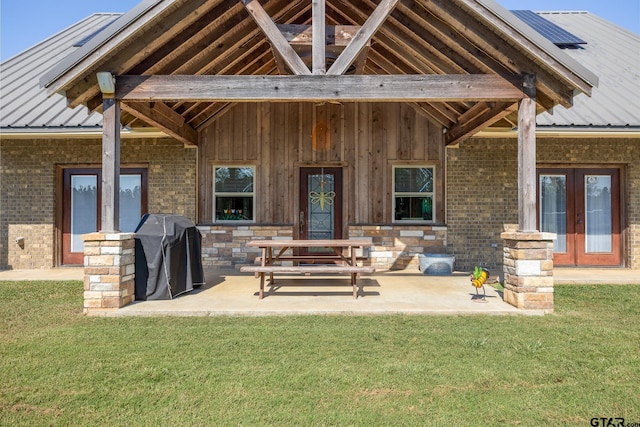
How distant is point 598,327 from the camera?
460 centimetres

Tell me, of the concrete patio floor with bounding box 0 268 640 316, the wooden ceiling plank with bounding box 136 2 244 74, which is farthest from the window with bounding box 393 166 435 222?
the wooden ceiling plank with bounding box 136 2 244 74

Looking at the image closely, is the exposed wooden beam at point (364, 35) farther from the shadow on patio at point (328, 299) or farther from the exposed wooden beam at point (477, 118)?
the shadow on patio at point (328, 299)

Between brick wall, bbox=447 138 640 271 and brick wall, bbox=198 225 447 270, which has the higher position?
brick wall, bbox=447 138 640 271

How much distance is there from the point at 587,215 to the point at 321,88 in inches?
289

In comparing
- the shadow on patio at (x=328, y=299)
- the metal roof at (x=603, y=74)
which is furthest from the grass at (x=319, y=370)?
the metal roof at (x=603, y=74)

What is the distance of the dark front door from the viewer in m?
9.05

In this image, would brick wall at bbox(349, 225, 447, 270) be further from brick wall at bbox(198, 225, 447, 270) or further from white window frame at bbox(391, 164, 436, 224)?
white window frame at bbox(391, 164, 436, 224)

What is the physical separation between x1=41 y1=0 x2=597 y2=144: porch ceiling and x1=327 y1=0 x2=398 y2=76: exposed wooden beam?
0.11 meters

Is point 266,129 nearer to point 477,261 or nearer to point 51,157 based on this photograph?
point 51,157

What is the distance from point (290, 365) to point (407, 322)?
72.6 inches

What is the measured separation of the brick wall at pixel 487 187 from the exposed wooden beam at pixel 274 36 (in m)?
4.95

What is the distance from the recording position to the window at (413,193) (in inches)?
358

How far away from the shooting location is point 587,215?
912cm

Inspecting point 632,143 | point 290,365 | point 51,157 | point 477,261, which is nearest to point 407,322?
point 290,365
